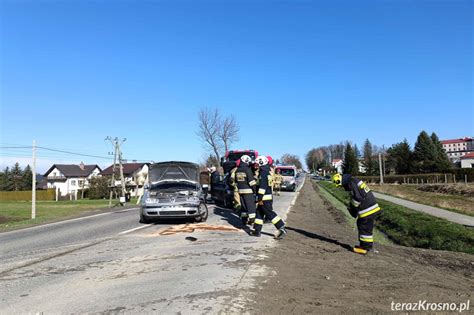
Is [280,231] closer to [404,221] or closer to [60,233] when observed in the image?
[60,233]

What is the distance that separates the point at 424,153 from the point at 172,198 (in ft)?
270

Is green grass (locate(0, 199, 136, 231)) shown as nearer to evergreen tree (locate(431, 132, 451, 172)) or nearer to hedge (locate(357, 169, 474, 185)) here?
hedge (locate(357, 169, 474, 185))

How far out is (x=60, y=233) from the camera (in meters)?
12.7

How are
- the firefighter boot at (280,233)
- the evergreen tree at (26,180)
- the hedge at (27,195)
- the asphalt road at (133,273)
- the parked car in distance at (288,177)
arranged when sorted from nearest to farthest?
the asphalt road at (133,273) < the firefighter boot at (280,233) < the parked car in distance at (288,177) < the hedge at (27,195) < the evergreen tree at (26,180)

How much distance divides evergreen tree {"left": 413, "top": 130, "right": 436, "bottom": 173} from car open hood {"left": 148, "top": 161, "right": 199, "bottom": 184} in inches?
3108

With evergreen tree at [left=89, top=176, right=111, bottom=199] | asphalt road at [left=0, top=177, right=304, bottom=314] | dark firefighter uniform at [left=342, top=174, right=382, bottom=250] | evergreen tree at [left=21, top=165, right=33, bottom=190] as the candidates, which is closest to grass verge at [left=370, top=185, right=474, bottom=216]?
dark firefighter uniform at [left=342, top=174, right=382, bottom=250]

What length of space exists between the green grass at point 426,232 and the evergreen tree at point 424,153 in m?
71.1

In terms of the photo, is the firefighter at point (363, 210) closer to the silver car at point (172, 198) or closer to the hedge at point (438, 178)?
the silver car at point (172, 198)

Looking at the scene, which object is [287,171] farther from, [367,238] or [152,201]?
[367,238]

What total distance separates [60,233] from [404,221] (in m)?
13.4

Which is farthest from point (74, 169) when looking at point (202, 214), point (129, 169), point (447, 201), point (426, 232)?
point (426, 232)

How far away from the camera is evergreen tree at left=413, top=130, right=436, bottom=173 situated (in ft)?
269

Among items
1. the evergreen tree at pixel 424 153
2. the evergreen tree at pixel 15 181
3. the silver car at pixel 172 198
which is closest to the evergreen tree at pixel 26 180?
the evergreen tree at pixel 15 181

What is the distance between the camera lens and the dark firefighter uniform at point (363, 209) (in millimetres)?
8109
